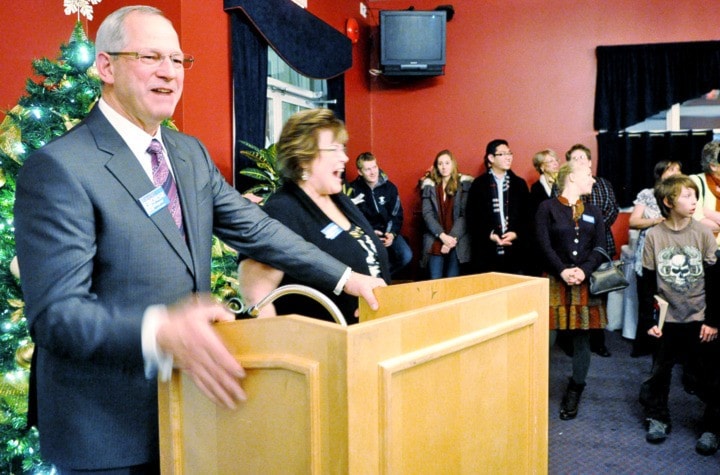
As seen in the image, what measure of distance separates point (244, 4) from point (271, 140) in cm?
148

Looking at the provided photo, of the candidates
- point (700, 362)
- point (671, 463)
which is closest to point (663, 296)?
point (700, 362)

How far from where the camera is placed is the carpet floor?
118 inches

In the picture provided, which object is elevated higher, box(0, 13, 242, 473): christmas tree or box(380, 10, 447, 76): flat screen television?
box(380, 10, 447, 76): flat screen television

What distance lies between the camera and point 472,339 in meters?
1.07

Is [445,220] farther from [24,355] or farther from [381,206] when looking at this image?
[24,355]

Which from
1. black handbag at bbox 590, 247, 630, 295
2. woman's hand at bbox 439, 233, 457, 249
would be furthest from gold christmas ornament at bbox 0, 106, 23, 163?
woman's hand at bbox 439, 233, 457, 249

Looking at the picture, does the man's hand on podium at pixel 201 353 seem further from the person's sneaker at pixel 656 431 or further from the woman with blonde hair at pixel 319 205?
the person's sneaker at pixel 656 431

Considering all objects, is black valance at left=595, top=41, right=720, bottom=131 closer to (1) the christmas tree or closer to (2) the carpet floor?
(2) the carpet floor

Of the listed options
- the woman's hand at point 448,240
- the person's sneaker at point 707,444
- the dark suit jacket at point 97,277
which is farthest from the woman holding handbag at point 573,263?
the dark suit jacket at point 97,277

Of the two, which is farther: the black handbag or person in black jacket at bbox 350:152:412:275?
person in black jacket at bbox 350:152:412:275

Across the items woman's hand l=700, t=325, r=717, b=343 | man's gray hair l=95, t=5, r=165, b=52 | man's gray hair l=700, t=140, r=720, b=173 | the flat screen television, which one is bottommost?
woman's hand l=700, t=325, r=717, b=343

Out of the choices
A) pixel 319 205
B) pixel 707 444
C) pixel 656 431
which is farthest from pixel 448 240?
pixel 319 205

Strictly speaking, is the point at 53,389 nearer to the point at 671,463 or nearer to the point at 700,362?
the point at 671,463

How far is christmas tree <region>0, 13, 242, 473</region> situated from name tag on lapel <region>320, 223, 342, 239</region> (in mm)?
1013
